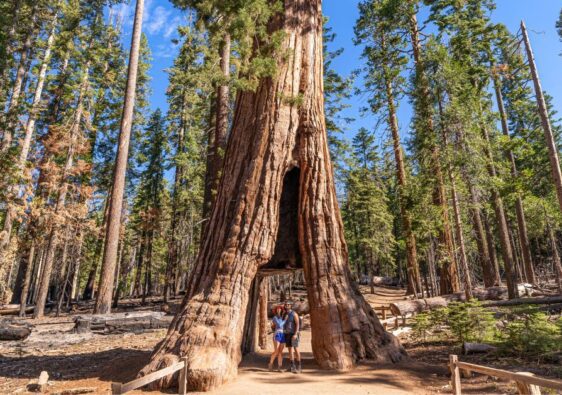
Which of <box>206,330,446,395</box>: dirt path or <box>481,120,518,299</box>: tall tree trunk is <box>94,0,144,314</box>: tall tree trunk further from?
<box>481,120,518,299</box>: tall tree trunk

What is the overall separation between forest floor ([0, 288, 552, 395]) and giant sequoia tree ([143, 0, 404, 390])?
0.57 metres

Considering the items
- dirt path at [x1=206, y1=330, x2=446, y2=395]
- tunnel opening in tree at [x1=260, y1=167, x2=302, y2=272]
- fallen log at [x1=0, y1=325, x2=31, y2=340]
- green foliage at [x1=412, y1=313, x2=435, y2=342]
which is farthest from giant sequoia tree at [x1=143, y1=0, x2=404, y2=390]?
fallen log at [x1=0, y1=325, x2=31, y2=340]

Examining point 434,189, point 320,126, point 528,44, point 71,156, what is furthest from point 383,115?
point 71,156

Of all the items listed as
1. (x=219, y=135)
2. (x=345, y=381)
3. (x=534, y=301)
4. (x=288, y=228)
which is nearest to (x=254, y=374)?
(x=345, y=381)

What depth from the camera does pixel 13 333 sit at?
1209 cm

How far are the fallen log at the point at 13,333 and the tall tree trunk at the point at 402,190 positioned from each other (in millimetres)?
16624

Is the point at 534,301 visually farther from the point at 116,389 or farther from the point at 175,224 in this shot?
the point at 175,224

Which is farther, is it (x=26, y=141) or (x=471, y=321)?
(x=26, y=141)

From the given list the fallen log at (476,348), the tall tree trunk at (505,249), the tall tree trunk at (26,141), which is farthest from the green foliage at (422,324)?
the tall tree trunk at (26,141)

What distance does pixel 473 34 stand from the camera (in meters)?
20.3

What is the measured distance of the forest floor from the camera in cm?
666

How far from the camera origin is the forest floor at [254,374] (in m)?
6.66

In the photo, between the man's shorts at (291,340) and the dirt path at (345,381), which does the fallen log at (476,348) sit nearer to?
the dirt path at (345,381)

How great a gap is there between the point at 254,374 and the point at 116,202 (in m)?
10.0
